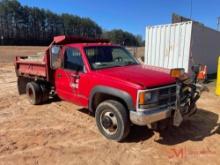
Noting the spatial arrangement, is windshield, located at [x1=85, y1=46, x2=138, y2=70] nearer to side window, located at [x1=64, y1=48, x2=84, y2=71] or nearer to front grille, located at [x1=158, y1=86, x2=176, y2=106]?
side window, located at [x1=64, y1=48, x2=84, y2=71]

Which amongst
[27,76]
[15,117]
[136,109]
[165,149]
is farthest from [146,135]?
[27,76]

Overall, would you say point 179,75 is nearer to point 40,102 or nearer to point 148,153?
point 148,153

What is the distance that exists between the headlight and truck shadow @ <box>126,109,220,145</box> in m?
1.02

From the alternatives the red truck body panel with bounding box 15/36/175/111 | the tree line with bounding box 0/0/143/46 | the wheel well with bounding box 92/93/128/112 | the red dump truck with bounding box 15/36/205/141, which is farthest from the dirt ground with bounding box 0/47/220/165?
the tree line with bounding box 0/0/143/46

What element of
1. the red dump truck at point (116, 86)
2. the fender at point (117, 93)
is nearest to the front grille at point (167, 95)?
the red dump truck at point (116, 86)

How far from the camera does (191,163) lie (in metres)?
4.15

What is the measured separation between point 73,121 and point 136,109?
2271 mm

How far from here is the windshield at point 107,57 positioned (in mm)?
5657

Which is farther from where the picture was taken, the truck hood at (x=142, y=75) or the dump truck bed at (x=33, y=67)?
the dump truck bed at (x=33, y=67)

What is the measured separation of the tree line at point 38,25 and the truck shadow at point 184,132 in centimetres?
7309

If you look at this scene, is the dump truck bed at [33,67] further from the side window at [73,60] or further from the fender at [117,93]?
the fender at [117,93]

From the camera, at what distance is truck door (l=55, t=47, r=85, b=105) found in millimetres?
5801

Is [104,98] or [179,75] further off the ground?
[179,75]

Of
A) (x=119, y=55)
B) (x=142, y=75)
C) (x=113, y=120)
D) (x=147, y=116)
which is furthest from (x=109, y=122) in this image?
(x=119, y=55)
